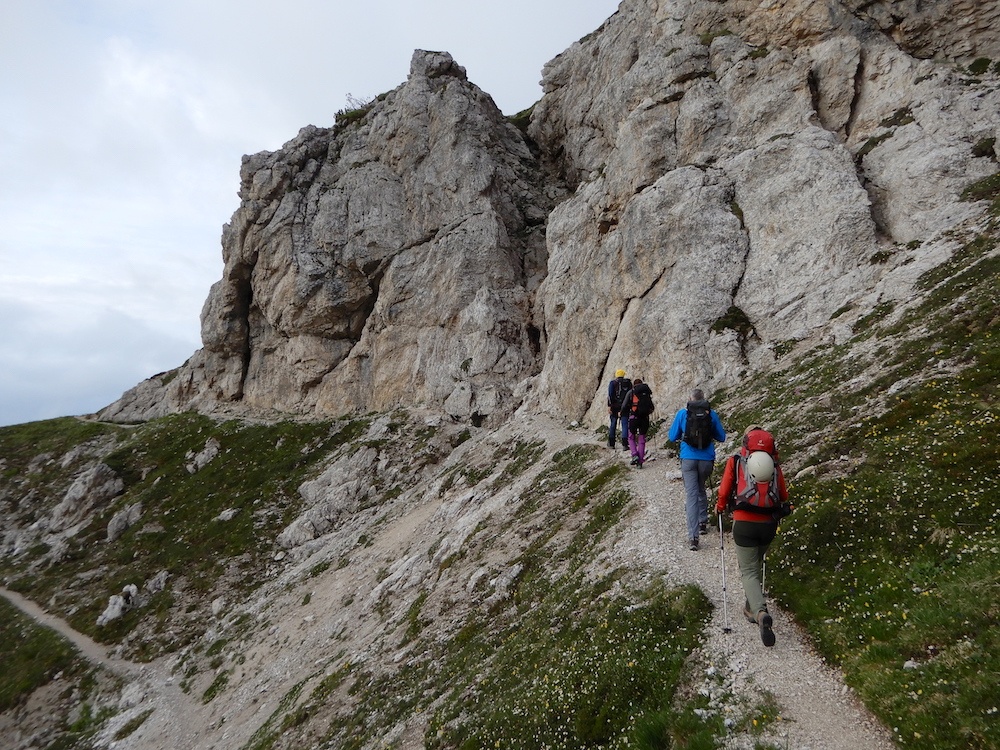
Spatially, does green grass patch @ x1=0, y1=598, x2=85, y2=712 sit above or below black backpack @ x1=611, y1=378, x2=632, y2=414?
below

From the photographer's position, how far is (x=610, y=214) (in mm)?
46188

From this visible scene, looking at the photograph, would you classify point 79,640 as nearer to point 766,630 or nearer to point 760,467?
point 766,630

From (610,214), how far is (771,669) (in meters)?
41.5

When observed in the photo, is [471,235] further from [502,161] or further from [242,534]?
[242,534]

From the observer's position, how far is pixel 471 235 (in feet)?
216

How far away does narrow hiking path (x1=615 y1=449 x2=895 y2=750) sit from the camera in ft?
26.8

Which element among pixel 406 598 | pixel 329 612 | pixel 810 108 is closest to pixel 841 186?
pixel 810 108

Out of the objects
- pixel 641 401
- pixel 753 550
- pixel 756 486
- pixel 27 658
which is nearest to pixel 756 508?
pixel 756 486

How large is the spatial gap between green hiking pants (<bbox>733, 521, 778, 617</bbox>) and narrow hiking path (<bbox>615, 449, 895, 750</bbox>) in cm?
70

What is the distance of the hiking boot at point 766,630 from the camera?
10.2m

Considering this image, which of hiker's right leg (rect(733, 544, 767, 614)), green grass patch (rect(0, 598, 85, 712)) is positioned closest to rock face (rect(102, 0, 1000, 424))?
hiker's right leg (rect(733, 544, 767, 614))

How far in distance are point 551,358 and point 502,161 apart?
3916 centimetres

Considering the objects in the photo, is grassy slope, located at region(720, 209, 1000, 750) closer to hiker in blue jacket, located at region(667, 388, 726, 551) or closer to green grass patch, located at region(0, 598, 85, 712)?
hiker in blue jacket, located at region(667, 388, 726, 551)

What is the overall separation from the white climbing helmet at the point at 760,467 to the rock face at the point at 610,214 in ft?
63.6
